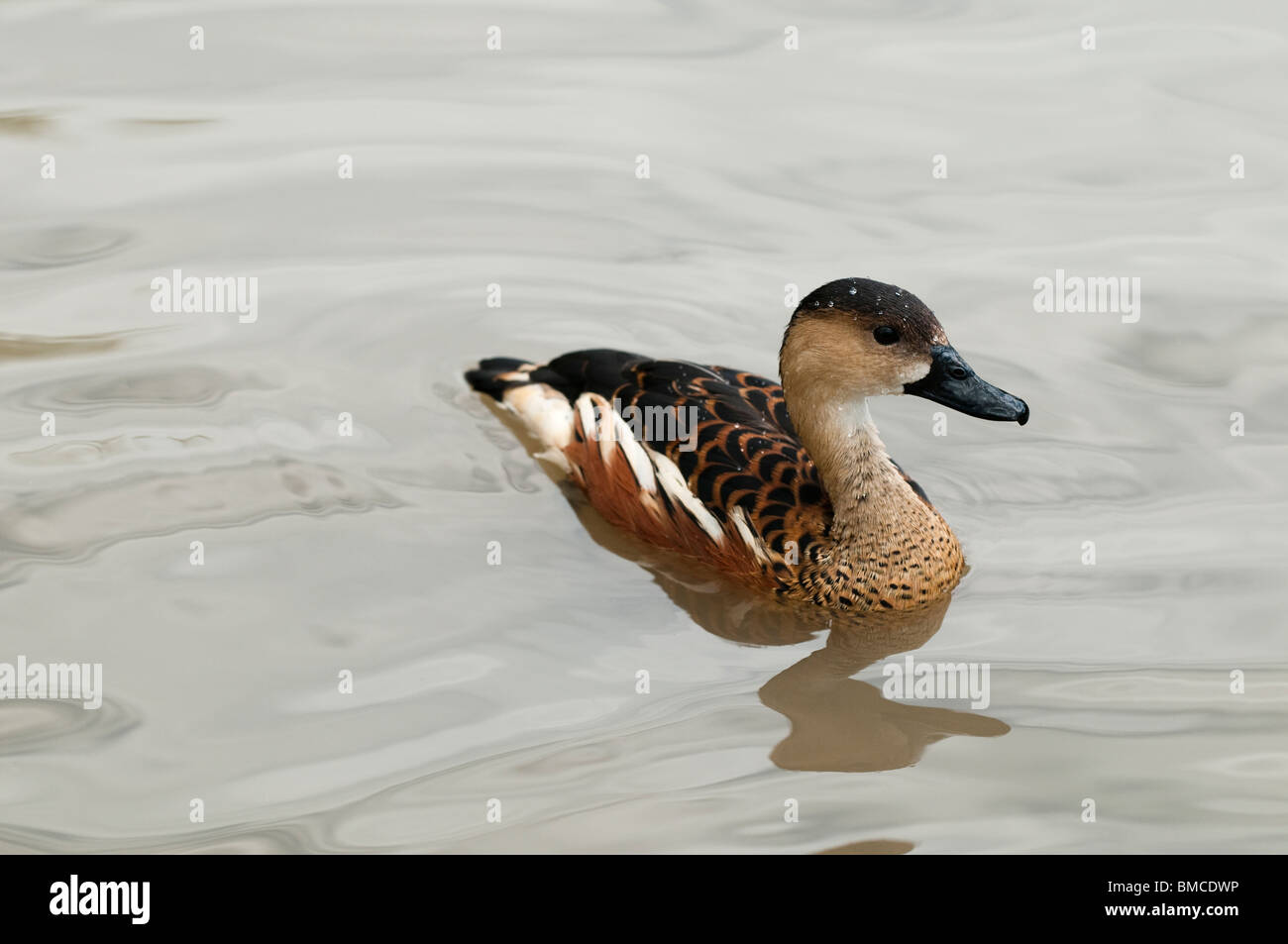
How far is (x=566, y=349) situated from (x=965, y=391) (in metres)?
3.15

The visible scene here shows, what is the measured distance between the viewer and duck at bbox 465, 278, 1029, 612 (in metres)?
7.14

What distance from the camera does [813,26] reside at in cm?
1276

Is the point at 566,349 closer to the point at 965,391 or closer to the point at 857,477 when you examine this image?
Answer: the point at 857,477

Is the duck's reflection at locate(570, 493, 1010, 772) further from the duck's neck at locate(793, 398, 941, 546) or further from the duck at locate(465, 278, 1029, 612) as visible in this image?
the duck's neck at locate(793, 398, 941, 546)

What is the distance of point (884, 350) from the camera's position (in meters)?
7.11

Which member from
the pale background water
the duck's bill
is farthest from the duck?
the pale background water

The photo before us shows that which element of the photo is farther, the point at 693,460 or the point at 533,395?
the point at 533,395

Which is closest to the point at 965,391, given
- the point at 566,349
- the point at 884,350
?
the point at 884,350

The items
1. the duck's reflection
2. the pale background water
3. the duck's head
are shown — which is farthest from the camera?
the duck's head

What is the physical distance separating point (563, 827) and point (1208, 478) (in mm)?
4354

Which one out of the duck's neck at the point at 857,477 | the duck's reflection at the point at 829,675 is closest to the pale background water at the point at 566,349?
the duck's reflection at the point at 829,675

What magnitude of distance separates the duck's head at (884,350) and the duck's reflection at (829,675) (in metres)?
1.08

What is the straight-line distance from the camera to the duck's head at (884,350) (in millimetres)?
7086

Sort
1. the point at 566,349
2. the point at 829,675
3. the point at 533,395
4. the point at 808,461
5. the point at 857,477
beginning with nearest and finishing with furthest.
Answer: the point at 829,675
the point at 857,477
the point at 808,461
the point at 533,395
the point at 566,349
